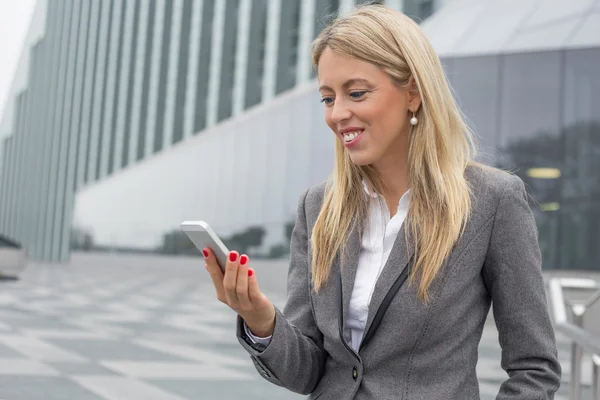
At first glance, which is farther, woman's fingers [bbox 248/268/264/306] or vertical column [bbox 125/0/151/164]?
vertical column [bbox 125/0/151/164]

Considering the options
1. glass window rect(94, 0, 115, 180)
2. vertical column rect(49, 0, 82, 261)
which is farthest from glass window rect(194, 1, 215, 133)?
vertical column rect(49, 0, 82, 261)

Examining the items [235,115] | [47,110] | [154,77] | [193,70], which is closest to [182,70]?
[193,70]

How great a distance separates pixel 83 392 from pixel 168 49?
36.9 metres

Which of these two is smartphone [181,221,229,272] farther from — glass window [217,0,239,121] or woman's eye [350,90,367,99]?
glass window [217,0,239,121]

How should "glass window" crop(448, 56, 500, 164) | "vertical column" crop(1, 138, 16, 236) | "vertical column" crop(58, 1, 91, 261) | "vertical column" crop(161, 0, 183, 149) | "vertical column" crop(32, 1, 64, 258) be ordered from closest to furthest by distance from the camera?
"glass window" crop(448, 56, 500, 164) → "vertical column" crop(161, 0, 183, 149) → "vertical column" crop(58, 1, 91, 261) → "vertical column" crop(32, 1, 64, 258) → "vertical column" crop(1, 138, 16, 236)

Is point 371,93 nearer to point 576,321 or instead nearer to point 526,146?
point 576,321

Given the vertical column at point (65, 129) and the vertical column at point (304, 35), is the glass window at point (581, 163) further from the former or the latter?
the vertical column at point (65, 129)

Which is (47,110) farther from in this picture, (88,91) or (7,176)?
(7,176)

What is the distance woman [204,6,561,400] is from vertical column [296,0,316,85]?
82.1ft

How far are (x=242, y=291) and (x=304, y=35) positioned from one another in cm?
2645

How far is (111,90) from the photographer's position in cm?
4928

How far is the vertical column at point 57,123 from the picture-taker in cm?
5841

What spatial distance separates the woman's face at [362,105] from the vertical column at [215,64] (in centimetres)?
3278

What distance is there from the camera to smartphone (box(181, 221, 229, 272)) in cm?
179
